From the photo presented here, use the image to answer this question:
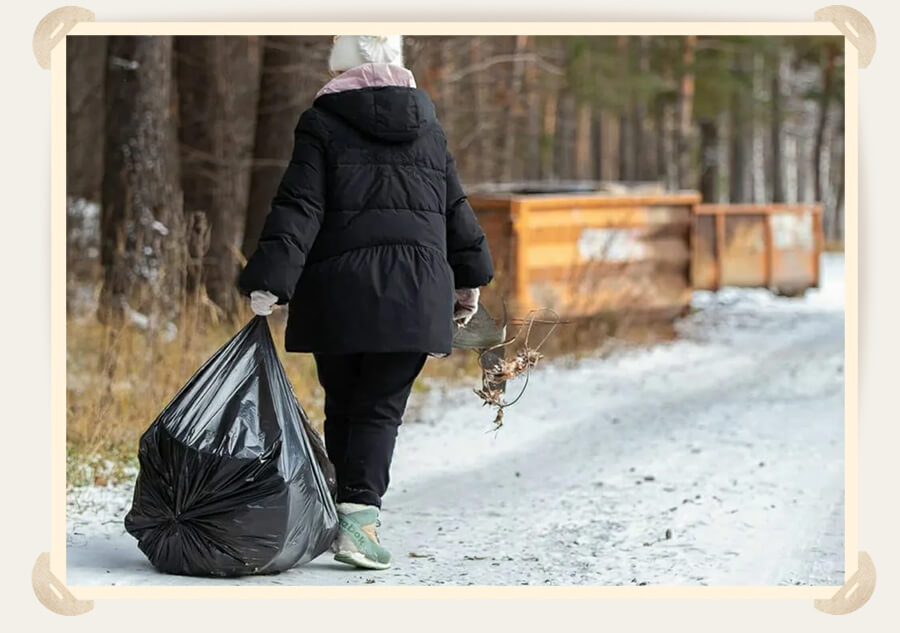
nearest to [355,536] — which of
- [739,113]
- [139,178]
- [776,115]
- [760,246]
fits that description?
[139,178]

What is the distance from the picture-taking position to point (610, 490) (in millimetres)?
6570

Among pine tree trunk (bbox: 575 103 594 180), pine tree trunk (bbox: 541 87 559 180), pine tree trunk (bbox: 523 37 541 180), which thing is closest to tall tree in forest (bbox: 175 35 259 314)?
pine tree trunk (bbox: 523 37 541 180)

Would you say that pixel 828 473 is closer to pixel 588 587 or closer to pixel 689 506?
pixel 689 506

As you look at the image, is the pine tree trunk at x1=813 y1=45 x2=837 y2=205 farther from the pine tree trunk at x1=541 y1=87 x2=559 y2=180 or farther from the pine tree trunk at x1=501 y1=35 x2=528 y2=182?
the pine tree trunk at x1=501 y1=35 x2=528 y2=182

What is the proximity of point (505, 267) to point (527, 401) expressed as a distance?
2167 millimetres

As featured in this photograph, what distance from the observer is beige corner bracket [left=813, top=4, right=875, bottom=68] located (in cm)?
511

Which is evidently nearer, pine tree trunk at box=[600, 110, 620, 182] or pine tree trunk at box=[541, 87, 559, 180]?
pine tree trunk at box=[541, 87, 559, 180]

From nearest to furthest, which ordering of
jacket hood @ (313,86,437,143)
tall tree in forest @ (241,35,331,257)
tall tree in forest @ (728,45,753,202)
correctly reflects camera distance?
jacket hood @ (313,86,437,143) → tall tree in forest @ (241,35,331,257) → tall tree in forest @ (728,45,753,202)

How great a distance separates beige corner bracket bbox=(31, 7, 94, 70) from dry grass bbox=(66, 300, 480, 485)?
2.00 metres
